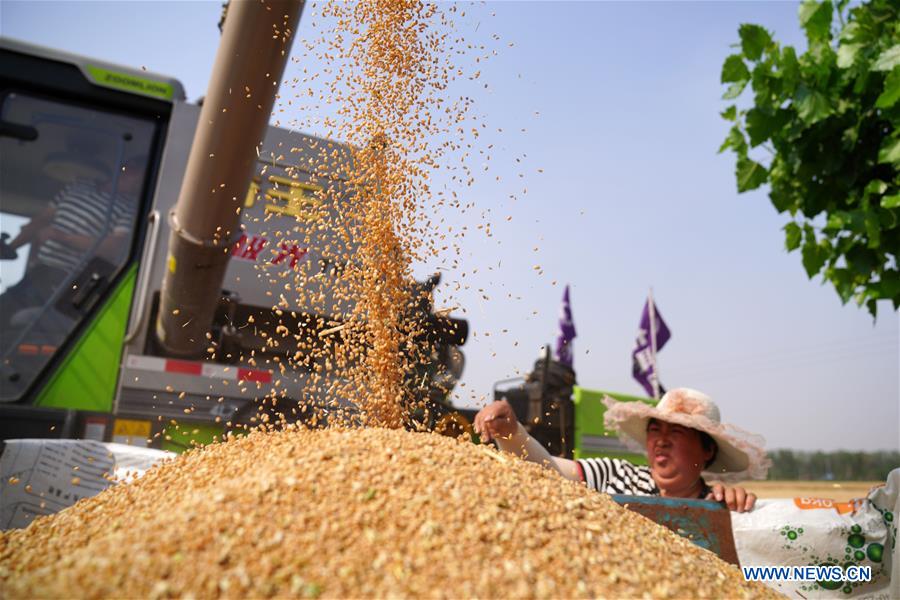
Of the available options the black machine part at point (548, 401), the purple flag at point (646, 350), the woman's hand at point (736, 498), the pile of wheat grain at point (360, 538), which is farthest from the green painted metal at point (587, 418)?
the purple flag at point (646, 350)

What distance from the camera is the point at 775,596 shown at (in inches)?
64.5

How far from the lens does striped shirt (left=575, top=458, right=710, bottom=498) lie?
308cm

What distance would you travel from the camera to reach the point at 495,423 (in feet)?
8.35

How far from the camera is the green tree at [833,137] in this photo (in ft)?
10.4

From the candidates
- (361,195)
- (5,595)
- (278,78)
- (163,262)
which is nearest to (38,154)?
(163,262)

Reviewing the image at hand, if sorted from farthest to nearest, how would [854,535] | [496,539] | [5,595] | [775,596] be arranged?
[854,535]
[775,596]
[496,539]
[5,595]

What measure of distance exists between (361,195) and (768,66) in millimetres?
2379

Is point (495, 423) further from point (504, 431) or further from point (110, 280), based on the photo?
point (110, 280)

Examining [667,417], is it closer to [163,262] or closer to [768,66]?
[768,66]

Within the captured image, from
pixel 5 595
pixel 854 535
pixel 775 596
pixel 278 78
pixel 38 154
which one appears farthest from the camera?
pixel 38 154

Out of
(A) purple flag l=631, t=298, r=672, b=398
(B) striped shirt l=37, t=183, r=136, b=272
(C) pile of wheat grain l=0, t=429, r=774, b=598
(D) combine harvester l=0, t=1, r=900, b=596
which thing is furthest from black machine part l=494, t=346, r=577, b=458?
(A) purple flag l=631, t=298, r=672, b=398

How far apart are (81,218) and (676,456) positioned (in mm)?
3703

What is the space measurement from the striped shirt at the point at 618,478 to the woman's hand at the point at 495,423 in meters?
0.67

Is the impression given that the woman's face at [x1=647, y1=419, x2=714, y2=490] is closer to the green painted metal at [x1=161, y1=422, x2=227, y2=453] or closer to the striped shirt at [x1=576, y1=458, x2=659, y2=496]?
the striped shirt at [x1=576, y1=458, x2=659, y2=496]
